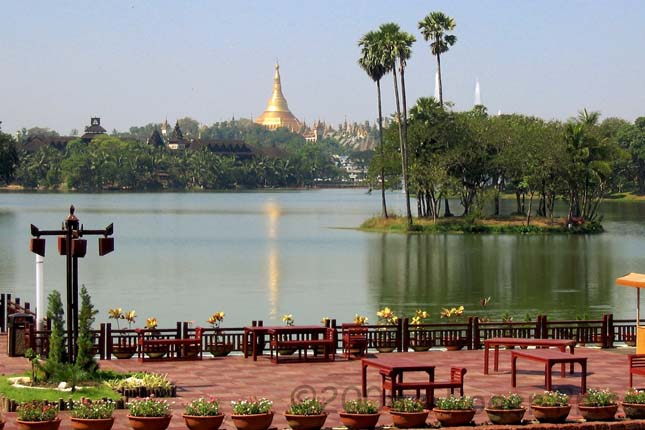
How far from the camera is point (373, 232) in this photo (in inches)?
3915

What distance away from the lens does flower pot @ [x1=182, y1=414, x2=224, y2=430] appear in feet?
62.5

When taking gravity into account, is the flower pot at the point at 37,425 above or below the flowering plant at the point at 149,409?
Answer: below

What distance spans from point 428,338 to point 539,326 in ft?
8.80

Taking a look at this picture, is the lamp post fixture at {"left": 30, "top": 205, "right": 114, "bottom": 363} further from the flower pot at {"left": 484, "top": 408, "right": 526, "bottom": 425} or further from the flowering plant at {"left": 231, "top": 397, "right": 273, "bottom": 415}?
the flower pot at {"left": 484, "top": 408, "right": 526, "bottom": 425}

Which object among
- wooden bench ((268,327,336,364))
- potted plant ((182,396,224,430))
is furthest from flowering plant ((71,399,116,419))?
wooden bench ((268,327,336,364))

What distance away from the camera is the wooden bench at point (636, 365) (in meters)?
23.6

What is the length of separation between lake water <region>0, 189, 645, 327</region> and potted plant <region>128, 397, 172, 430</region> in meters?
24.5

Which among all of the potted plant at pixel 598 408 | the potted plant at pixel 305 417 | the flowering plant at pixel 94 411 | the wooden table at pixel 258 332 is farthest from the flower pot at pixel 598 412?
the wooden table at pixel 258 332

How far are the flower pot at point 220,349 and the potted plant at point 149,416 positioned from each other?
983 cm

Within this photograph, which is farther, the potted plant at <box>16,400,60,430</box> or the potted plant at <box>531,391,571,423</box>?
the potted plant at <box>531,391,571,423</box>

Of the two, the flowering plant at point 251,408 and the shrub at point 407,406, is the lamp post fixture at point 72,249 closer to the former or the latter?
the flowering plant at point 251,408

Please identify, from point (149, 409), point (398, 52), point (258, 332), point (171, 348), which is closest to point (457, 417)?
point (149, 409)

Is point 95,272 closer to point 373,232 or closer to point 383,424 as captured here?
point 373,232

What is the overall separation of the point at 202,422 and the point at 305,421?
1.52 meters
